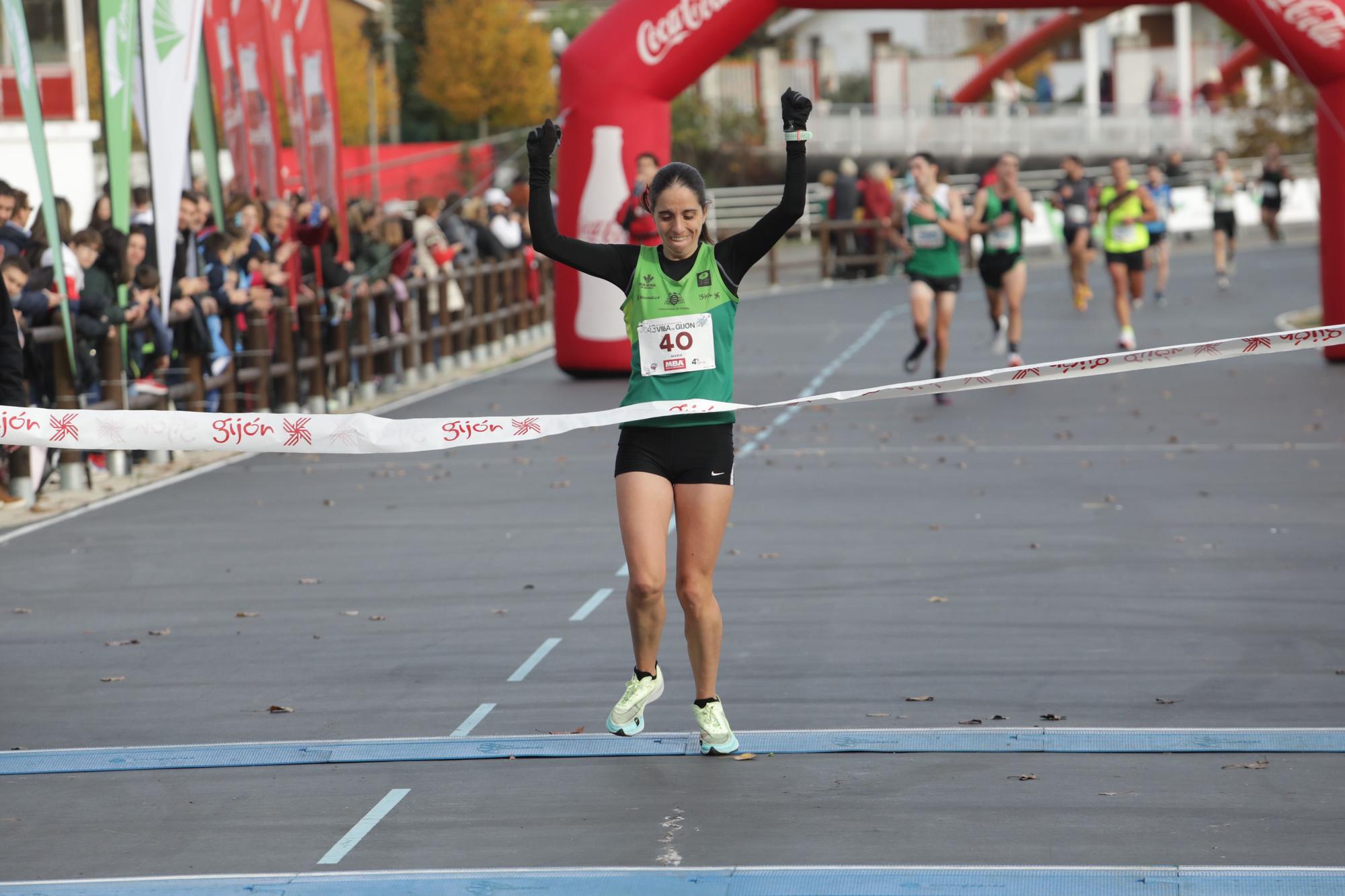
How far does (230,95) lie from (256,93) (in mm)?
316

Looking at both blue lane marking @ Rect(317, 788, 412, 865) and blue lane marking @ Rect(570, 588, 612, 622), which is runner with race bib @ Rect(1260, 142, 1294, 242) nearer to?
blue lane marking @ Rect(570, 588, 612, 622)

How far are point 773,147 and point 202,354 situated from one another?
37408 mm

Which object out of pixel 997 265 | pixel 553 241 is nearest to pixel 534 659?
pixel 553 241

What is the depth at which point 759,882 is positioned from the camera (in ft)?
15.9

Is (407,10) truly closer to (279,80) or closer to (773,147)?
(773,147)

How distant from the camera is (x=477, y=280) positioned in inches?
856

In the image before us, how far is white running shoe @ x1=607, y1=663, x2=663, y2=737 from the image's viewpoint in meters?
6.14

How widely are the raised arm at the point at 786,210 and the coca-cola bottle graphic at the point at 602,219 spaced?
12.9 meters

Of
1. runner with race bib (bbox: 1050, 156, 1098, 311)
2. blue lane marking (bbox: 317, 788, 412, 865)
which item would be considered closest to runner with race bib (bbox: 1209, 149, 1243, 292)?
runner with race bib (bbox: 1050, 156, 1098, 311)

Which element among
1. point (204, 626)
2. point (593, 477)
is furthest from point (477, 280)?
point (204, 626)

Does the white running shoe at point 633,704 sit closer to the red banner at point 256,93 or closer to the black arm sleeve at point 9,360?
the black arm sleeve at point 9,360

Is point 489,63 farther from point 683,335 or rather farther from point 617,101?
point 683,335

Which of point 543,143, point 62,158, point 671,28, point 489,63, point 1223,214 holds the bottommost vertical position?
point 1223,214

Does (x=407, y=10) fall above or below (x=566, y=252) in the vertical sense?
above
